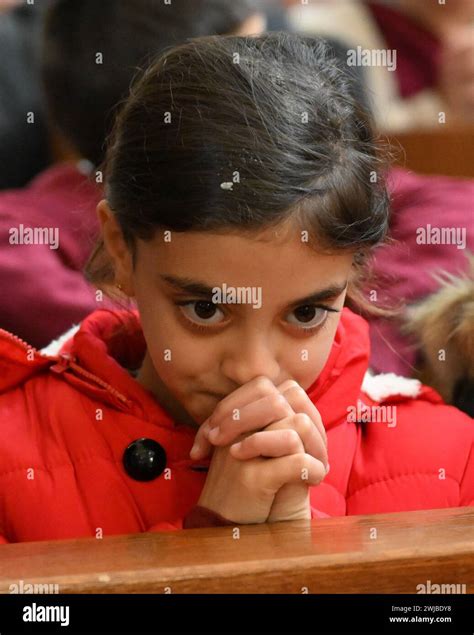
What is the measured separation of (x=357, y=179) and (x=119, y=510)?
383 millimetres

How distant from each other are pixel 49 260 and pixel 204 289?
2.61 ft

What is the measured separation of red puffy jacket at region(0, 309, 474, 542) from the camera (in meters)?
1.06

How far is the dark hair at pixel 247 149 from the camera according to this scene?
949 millimetres

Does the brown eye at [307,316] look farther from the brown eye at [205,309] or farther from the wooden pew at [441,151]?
the wooden pew at [441,151]

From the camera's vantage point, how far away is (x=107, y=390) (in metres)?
1.09

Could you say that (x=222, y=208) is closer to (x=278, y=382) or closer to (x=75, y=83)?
(x=278, y=382)

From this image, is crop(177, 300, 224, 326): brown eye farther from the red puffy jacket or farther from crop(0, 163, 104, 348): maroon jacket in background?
crop(0, 163, 104, 348): maroon jacket in background

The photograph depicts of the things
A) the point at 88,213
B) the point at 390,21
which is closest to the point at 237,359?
the point at 88,213

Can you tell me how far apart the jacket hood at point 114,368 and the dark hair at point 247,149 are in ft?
0.41

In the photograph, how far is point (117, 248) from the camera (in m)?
1.08

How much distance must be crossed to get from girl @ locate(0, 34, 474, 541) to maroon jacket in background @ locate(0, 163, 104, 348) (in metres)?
0.40

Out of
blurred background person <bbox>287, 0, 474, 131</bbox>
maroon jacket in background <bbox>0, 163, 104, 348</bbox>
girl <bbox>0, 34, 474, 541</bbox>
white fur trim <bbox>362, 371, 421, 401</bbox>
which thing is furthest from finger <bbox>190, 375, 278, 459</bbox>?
blurred background person <bbox>287, 0, 474, 131</bbox>

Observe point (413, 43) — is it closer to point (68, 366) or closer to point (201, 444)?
point (68, 366)

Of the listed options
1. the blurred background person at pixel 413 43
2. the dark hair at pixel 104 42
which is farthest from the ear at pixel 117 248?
the blurred background person at pixel 413 43
